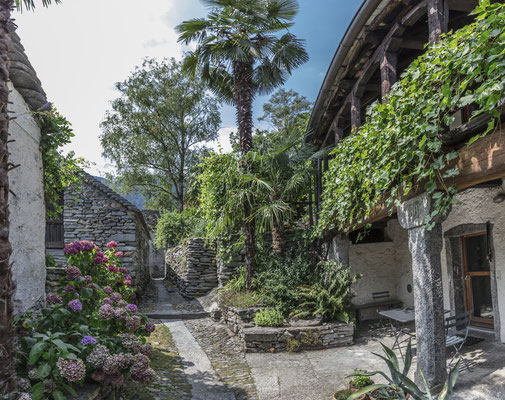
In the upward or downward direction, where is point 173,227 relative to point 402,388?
upward

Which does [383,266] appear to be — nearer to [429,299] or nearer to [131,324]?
[429,299]

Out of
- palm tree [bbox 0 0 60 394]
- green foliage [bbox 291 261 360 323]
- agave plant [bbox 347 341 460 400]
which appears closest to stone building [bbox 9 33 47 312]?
palm tree [bbox 0 0 60 394]

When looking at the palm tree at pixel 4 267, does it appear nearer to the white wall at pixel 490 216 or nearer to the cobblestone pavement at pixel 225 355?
the cobblestone pavement at pixel 225 355

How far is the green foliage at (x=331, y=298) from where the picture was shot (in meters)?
6.95

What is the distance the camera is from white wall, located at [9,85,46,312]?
3809 mm

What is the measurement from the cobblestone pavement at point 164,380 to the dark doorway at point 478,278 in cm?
494

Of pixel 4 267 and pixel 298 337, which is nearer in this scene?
pixel 4 267

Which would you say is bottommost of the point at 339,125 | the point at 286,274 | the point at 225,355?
the point at 225,355

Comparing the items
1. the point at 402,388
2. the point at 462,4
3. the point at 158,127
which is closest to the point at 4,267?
the point at 402,388

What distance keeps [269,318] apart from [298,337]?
2.08ft

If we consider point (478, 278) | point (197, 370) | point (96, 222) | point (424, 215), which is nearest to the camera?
point (424, 215)

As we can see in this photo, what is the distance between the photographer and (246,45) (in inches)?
322

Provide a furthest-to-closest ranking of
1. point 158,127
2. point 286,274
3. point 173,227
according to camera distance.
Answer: point 158,127, point 173,227, point 286,274

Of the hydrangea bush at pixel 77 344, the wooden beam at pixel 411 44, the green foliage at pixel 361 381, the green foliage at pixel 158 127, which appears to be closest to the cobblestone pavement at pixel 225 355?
the green foliage at pixel 361 381
